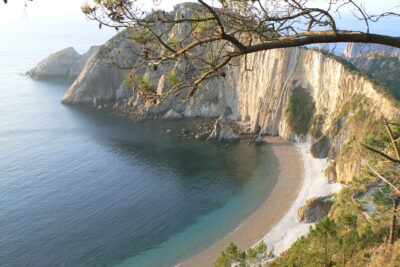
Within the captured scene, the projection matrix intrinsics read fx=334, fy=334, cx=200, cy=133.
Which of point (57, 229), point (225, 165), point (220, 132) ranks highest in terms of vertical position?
point (220, 132)

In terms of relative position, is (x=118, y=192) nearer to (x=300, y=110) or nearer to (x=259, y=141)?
(x=259, y=141)

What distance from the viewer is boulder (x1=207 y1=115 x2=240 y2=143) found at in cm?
5828

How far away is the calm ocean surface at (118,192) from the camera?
3344cm

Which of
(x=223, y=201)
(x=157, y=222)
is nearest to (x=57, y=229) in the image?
(x=157, y=222)

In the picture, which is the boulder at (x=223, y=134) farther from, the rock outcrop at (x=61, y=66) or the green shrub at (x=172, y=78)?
the rock outcrop at (x=61, y=66)

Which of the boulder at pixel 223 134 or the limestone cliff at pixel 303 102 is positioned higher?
the limestone cliff at pixel 303 102

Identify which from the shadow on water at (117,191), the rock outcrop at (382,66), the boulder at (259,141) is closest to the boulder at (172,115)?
the shadow on water at (117,191)

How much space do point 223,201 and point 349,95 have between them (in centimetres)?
2442

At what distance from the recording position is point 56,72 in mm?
130000

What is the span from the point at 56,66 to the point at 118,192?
10369 centimetres

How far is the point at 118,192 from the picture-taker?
143ft

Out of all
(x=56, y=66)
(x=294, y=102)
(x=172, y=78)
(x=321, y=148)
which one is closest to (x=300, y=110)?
(x=294, y=102)

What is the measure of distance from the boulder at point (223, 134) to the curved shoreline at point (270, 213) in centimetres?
862

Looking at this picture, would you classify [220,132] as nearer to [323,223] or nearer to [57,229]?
[57,229]
